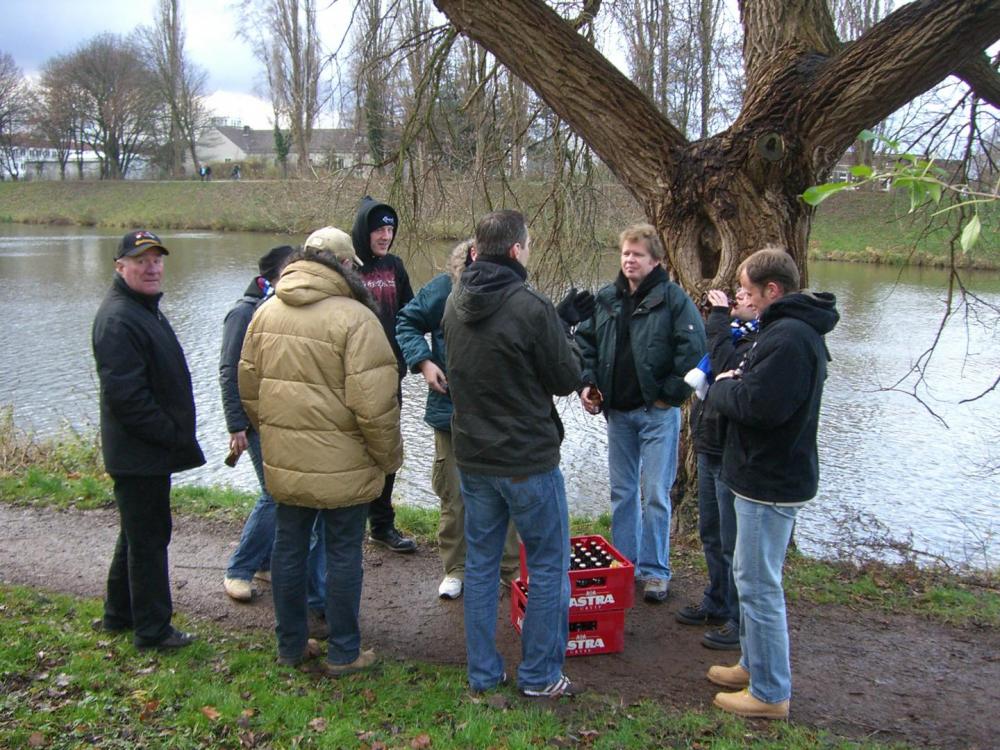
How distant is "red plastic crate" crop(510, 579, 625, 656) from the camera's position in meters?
3.94

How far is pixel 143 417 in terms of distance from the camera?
3.58 m

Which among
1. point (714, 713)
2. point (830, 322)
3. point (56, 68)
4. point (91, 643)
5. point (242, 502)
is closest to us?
point (830, 322)

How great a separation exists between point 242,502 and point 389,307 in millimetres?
2549

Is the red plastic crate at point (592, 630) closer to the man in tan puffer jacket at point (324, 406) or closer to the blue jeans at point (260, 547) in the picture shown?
the man in tan puffer jacket at point (324, 406)

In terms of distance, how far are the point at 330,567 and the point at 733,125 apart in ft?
11.9

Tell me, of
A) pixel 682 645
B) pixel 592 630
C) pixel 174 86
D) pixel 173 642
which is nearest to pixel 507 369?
pixel 592 630

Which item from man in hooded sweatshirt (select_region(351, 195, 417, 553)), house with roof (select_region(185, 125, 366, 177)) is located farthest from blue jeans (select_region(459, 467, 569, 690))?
house with roof (select_region(185, 125, 366, 177))

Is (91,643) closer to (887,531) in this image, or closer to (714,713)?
(714,713)

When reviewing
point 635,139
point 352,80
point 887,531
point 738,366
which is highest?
point 352,80

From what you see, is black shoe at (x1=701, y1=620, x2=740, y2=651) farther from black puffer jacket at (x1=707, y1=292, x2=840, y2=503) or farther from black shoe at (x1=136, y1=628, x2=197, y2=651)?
black shoe at (x1=136, y1=628, x2=197, y2=651)

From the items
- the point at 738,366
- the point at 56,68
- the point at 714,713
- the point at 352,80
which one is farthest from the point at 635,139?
the point at 56,68

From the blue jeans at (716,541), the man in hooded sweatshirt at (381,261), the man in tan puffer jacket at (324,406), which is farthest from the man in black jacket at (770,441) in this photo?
the man in hooded sweatshirt at (381,261)

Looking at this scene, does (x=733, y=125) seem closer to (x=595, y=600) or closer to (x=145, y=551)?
(x=595, y=600)

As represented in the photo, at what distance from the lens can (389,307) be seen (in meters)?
4.98
